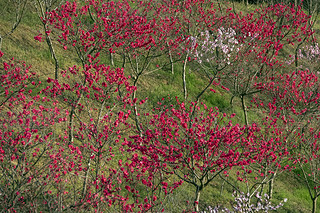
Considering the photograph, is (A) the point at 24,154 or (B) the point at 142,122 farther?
(B) the point at 142,122

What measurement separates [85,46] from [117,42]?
1.21 m

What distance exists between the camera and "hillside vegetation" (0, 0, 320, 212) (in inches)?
290

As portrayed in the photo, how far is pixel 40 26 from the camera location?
18203 mm

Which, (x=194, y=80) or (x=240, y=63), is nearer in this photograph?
(x=240, y=63)

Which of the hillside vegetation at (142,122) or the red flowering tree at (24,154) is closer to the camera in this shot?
the red flowering tree at (24,154)

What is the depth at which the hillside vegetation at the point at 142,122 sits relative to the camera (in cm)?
736

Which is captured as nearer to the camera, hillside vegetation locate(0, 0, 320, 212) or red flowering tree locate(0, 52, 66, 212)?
red flowering tree locate(0, 52, 66, 212)

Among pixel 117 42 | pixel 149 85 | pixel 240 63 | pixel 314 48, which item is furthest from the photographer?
pixel 314 48

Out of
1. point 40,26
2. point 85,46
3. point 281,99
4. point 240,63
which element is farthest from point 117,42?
point 40,26

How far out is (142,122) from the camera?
13539 millimetres

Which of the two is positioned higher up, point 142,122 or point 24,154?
point 24,154

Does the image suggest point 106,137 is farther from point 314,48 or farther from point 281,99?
point 314,48

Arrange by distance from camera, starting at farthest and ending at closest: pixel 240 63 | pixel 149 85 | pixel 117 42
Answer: pixel 149 85
pixel 240 63
pixel 117 42

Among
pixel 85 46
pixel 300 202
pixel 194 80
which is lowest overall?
pixel 300 202
